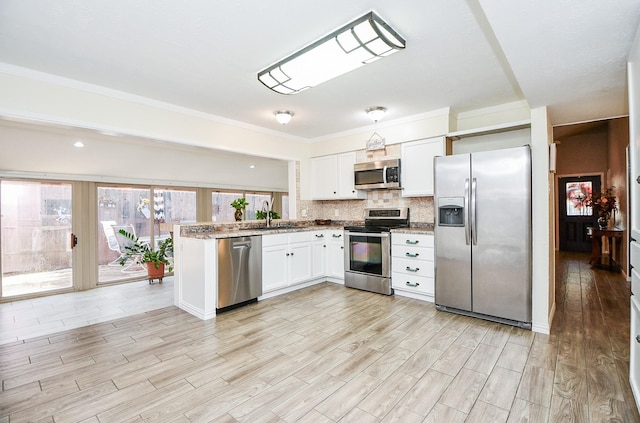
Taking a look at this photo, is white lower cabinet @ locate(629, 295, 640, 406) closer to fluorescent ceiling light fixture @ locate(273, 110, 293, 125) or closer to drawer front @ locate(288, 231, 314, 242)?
drawer front @ locate(288, 231, 314, 242)

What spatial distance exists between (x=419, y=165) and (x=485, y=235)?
1.39 meters

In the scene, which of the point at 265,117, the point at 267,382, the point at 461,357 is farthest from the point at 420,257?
the point at 265,117

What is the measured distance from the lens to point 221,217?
23.0 ft

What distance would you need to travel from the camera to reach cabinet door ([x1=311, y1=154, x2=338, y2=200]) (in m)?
5.11

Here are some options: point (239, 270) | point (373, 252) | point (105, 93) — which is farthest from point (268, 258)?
point (105, 93)

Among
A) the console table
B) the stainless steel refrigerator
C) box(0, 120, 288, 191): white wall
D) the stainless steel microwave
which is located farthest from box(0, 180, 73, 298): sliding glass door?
the console table

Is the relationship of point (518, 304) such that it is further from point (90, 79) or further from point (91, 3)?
point (90, 79)

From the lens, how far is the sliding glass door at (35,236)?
14.6 ft

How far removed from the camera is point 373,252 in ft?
13.9

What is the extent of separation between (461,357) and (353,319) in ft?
3.70

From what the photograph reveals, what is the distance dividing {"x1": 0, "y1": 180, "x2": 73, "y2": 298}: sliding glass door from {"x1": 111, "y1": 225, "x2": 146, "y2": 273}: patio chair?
28.0 inches

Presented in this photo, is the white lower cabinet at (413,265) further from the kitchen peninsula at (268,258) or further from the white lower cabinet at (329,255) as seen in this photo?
the white lower cabinet at (329,255)

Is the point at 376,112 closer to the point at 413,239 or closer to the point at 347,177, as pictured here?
the point at 347,177

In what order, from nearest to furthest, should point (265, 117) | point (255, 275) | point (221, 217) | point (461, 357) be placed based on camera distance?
point (461, 357) < point (255, 275) < point (265, 117) < point (221, 217)
